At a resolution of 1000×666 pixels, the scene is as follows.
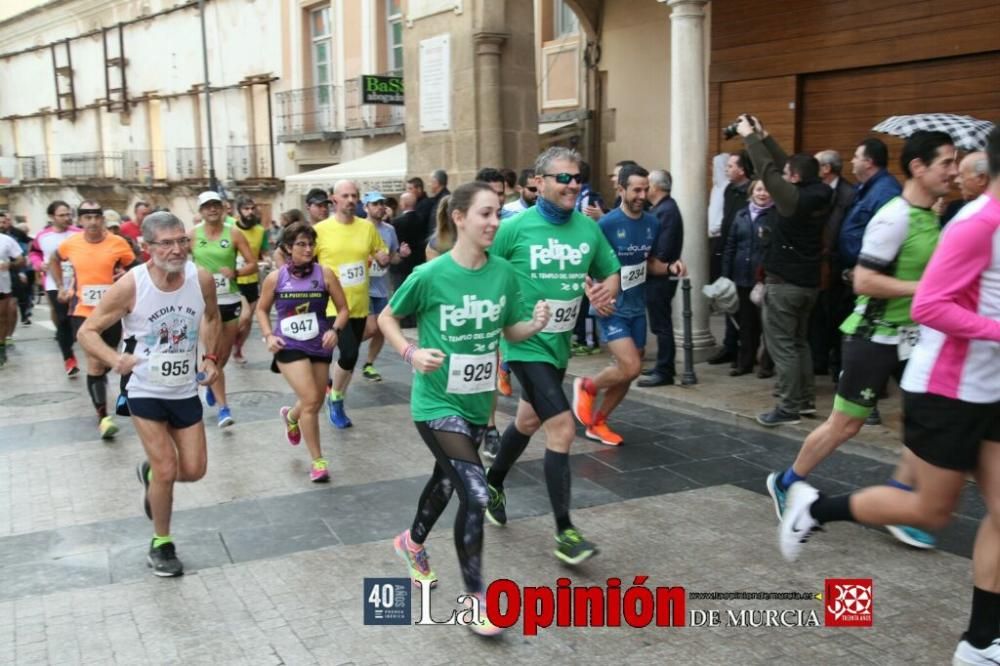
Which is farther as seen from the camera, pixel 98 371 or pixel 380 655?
pixel 98 371

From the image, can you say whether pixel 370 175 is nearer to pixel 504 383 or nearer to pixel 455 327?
pixel 504 383

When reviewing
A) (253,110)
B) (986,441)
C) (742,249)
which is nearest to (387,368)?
(742,249)

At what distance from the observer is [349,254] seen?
8000 millimetres

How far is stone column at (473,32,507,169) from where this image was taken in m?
12.6

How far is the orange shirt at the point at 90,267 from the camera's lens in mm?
8219

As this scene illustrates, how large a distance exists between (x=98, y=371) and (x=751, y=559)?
571cm

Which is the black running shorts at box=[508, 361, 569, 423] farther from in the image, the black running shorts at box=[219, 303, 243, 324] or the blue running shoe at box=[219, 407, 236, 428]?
the black running shorts at box=[219, 303, 243, 324]

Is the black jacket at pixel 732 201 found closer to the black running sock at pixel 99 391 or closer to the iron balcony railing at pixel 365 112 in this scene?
the black running sock at pixel 99 391

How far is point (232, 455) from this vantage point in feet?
23.3

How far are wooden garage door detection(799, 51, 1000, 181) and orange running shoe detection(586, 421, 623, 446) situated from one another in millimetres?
4724

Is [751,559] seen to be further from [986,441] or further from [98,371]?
[98,371]

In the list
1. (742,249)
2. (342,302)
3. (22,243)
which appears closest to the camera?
(342,302)

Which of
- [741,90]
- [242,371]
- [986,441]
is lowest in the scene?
[242,371]

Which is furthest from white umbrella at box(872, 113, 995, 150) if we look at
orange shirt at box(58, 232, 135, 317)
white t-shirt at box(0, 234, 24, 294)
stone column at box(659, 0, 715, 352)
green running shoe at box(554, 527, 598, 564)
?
white t-shirt at box(0, 234, 24, 294)
